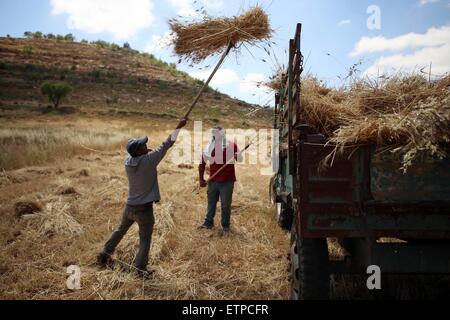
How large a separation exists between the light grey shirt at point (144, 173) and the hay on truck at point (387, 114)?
1.75m

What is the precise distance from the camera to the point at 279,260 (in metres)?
5.34

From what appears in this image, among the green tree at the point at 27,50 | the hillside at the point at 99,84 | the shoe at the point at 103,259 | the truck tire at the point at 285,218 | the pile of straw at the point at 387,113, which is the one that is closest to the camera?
the pile of straw at the point at 387,113

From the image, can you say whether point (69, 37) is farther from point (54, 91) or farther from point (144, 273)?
point (144, 273)

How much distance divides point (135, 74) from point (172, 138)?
47.2 metres

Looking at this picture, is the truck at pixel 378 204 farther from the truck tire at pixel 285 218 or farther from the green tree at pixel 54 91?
the green tree at pixel 54 91

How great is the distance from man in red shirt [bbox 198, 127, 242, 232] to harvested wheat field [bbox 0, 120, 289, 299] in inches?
13.2

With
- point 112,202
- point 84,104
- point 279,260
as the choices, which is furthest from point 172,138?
point 84,104

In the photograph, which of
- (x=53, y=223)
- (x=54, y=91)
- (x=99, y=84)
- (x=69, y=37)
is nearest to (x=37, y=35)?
(x=69, y=37)

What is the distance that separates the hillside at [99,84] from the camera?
113ft

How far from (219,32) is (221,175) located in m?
2.38

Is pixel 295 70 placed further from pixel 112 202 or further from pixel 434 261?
pixel 112 202

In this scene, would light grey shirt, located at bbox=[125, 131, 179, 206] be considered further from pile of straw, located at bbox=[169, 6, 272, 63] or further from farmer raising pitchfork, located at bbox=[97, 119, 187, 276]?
pile of straw, located at bbox=[169, 6, 272, 63]

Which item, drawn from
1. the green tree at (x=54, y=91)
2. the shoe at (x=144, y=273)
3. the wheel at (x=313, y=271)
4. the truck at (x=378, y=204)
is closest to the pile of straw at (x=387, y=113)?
the truck at (x=378, y=204)

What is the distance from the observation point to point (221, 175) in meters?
6.77
